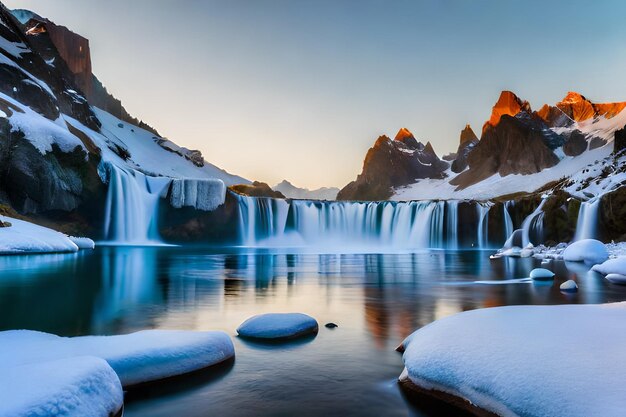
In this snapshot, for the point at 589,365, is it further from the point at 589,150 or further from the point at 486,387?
the point at 589,150

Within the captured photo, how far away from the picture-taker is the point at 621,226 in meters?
35.9

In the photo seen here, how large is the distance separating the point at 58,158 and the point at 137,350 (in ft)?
142

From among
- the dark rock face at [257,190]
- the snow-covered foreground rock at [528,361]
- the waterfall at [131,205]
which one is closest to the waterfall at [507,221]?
the waterfall at [131,205]

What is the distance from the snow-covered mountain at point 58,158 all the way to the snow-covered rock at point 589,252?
41.3 metres

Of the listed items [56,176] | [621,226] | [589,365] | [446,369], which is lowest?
[446,369]

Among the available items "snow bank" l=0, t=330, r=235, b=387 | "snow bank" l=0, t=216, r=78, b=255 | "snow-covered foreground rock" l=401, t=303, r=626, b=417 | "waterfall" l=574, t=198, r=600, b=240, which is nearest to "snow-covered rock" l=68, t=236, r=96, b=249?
"snow bank" l=0, t=216, r=78, b=255

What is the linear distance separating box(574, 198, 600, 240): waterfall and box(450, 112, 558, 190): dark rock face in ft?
477

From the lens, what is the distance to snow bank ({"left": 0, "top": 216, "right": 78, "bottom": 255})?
94.7 feet

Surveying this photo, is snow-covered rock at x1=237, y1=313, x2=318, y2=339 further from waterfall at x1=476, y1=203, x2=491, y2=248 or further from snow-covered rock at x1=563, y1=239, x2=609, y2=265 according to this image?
waterfall at x1=476, y1=203, x2=491, y2=248

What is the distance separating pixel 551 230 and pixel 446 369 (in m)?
46.3

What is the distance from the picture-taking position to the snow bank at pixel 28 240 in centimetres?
2886

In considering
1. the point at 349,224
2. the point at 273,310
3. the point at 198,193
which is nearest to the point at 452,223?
the point at 349,224

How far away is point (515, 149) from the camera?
7259 inches

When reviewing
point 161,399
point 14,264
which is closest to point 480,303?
point 161,399
